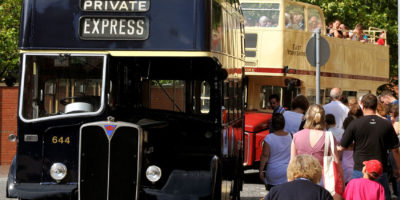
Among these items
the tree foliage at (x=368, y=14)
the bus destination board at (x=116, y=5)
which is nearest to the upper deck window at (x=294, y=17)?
the bus destination board at (x=116, y=5)

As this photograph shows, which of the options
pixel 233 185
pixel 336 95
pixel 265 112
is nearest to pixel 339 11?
pixel 265 112

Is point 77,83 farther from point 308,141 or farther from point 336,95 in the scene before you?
point 336,95

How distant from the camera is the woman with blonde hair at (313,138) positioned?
883 centimetres

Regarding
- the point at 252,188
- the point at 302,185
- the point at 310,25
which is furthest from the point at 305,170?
the point at 310,25

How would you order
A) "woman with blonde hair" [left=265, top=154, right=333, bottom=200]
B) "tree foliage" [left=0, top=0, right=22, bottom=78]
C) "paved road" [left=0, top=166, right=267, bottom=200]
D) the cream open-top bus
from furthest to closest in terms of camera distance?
"tree foliage" [left=0, top=0, right=22, bottom=78]
the cream open-top bus
"paved road" [left=0, top=166, right=267, bottom=200]
"woman with blonde hair" [left=265, top=154, right=333, bottom=200]

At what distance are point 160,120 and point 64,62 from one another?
4.13ft

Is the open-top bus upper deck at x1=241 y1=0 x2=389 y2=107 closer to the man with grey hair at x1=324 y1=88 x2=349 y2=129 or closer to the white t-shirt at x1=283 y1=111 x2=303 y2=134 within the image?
the man with grey hair at x1=324 y1=88 x2=349 y2=129

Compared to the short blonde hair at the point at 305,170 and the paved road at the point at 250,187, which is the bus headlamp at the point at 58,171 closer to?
the short blonde hair at the point at 305,170

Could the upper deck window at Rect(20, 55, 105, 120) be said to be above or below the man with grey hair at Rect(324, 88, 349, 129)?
above

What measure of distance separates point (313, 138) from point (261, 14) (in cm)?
1120

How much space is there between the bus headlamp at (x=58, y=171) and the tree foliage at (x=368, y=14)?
29.1 meters

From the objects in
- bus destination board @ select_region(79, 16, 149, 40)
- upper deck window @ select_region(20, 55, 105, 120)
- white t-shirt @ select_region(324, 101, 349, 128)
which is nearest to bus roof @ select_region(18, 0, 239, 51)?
bus destination board @ select_region(79, 16, 149, 40)

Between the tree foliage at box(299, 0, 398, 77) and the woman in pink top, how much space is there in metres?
28.5

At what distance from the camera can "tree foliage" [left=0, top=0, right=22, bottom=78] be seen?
26.0 meters
